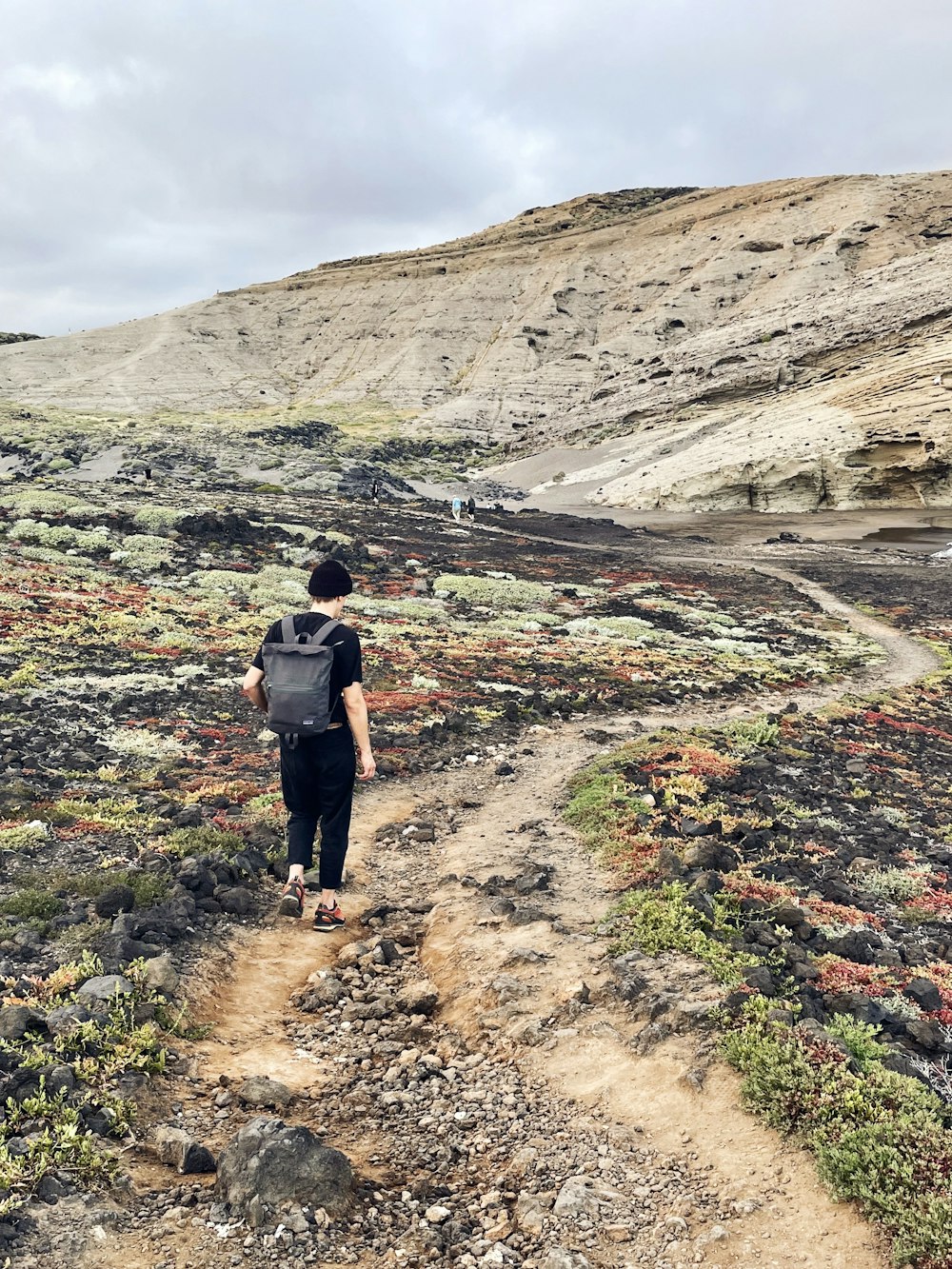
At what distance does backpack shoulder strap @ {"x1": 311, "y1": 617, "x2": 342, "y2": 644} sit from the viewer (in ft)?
22.8

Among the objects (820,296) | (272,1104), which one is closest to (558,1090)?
(272,1104)

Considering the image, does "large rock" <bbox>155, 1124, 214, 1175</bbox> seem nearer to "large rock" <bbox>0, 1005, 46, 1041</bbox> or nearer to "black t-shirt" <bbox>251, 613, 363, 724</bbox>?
"large rock" <bbox>0, 1005, 46, 1041</bbox>

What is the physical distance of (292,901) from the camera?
25.5ft

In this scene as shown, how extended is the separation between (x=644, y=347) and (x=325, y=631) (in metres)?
103

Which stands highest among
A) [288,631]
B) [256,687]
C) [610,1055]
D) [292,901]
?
[288,631]

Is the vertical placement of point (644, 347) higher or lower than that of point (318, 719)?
higher

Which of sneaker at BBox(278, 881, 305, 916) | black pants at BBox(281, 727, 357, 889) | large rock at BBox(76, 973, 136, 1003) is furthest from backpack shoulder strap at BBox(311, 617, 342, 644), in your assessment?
large rock at BBox(76, 973, 136, 1003)

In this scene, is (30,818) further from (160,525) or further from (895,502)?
(895,502)

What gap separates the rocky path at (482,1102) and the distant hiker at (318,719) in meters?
0.58

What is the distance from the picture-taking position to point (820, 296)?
83.3m

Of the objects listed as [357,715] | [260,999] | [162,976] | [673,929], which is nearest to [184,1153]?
[162,976]

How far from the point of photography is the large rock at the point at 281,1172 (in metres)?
4.21

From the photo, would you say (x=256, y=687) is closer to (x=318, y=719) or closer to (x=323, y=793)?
(x=318, y=719)

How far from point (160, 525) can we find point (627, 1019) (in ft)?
103
